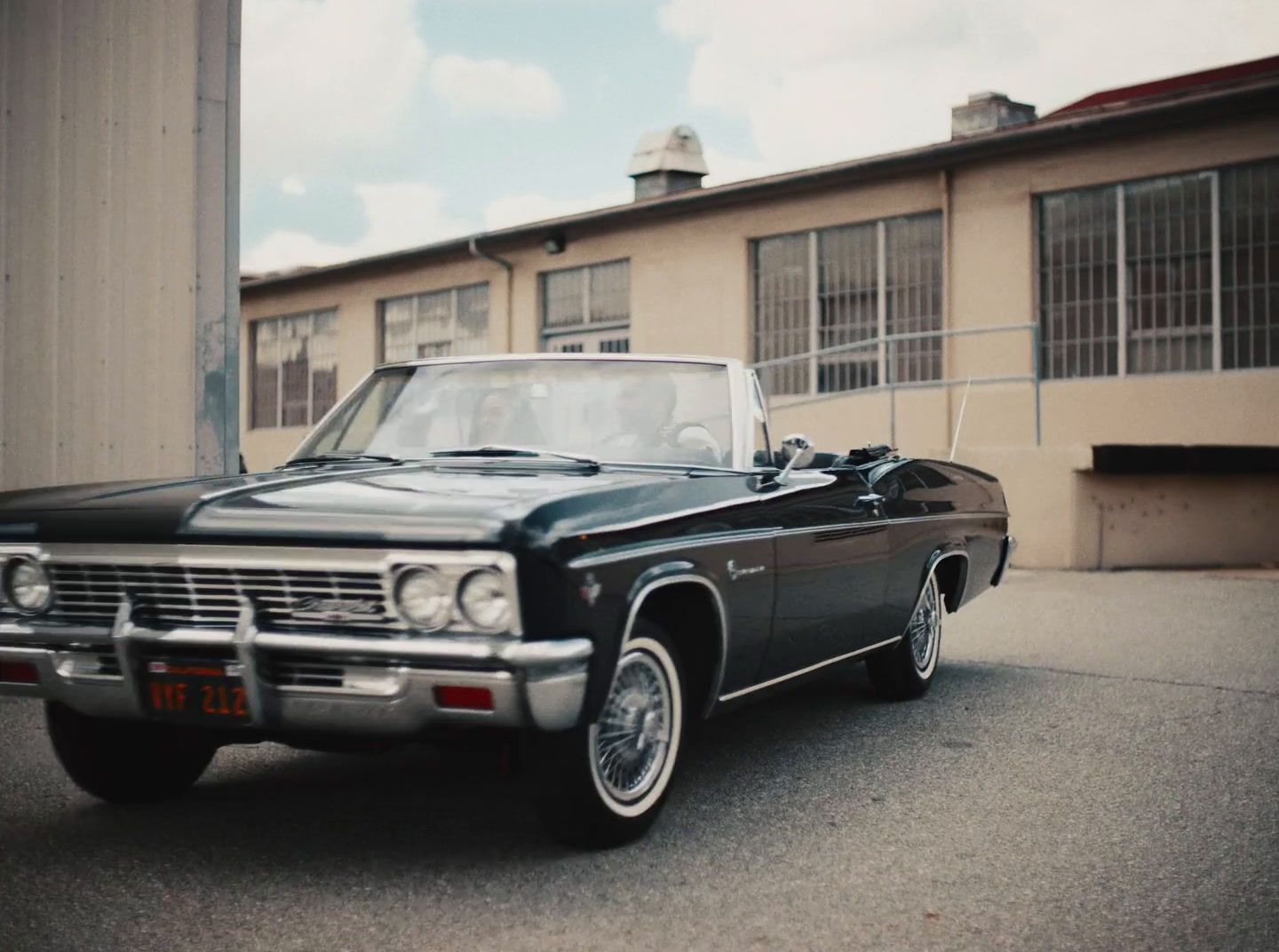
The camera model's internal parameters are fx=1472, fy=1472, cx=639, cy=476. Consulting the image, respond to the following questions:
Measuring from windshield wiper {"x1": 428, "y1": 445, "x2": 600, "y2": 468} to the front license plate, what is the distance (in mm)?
1381

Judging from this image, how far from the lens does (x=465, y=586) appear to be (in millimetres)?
3752

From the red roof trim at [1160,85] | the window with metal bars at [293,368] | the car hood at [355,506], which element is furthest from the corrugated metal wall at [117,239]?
the window with metal bars at [293,368]

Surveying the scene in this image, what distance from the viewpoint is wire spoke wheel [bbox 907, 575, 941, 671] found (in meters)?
6.82

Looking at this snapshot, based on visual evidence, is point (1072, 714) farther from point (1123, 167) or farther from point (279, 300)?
point (279, 300)

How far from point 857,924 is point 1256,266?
1247 cm

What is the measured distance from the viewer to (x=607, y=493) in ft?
13.8

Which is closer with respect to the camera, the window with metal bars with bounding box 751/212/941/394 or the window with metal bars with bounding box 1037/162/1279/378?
the window with metal bars with bounding box 1037/162/1279/378

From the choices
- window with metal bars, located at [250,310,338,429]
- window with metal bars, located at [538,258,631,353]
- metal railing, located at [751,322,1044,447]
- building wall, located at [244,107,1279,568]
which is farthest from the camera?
window with metal bars, located at [250,310,338,429]

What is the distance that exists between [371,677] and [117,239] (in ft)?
17.4

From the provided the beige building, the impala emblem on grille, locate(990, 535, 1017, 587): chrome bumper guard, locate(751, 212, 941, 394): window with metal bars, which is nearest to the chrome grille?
the impala emblem on grille

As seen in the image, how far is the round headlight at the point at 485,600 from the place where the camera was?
3.72 metres

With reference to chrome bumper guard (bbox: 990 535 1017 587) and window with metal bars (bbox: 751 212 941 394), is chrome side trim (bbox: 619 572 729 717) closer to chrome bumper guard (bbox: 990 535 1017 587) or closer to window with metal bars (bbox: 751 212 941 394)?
chrome bumper guard (bbox: 990 535 1017 587)

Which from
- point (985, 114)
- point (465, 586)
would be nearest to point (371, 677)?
point (465, 586)

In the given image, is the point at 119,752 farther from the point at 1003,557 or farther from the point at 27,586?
the point at 1003,557
